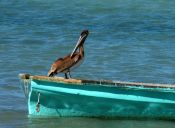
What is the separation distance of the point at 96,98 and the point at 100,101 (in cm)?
9

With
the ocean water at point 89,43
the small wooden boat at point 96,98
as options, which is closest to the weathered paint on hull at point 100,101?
the small wooden boat at point 96,98

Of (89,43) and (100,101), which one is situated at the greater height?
(89,43)

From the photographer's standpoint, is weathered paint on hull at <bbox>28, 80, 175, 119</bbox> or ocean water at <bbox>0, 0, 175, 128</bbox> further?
ocean water at <bbox>0, 0, 175, 128</bbox>

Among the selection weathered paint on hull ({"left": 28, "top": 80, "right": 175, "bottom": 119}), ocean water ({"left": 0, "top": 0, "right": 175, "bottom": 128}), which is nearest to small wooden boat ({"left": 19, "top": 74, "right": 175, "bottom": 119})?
weathered paint on hull ({"left": 28, "top": 80, "right": 175, "bottom": 119})

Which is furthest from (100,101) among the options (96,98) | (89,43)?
(89,43)

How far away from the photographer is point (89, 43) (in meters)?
21.7

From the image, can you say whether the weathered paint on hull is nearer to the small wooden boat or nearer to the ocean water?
the small wooden boat

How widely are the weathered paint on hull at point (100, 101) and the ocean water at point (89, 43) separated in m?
0.14

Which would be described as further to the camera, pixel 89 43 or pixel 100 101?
pixel 89 43

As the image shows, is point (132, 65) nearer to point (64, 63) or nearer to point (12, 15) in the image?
point (64, 63)

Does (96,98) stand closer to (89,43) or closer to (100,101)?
(100,101)

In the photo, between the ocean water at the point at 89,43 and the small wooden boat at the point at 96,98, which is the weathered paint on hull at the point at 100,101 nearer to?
the small wooden boat at the point at 96,98

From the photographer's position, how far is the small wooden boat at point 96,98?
1288 cm

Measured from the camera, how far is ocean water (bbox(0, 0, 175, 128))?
1423 centimetres
